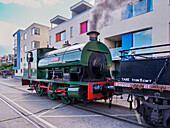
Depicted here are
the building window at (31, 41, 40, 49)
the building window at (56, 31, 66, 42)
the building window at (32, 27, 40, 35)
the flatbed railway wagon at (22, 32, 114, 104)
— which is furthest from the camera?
the building window at (32, 27, 40, 35)

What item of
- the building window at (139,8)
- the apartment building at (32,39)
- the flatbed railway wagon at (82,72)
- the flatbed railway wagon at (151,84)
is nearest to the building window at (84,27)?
the building window at (139,8)

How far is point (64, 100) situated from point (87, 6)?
1762 cm

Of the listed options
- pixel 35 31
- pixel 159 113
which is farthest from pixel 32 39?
pixel 159 113

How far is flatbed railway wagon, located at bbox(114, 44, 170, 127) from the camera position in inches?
142

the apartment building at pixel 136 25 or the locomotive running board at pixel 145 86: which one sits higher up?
the apartment building at pixel 136 25

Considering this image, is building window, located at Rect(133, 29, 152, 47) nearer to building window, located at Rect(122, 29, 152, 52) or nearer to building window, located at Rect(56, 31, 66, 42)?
building window, located at Rect(122, 29, 152, 52)

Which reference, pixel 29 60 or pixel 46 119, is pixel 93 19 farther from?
pixel 46 119

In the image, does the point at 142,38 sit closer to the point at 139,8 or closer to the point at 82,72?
the point at 139,8

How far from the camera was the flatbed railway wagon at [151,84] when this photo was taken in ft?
11.9

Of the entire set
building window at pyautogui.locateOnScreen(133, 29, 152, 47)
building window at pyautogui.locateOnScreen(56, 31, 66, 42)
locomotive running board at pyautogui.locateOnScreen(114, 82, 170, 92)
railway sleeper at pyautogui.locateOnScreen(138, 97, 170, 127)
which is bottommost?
railway sleeper at pyautogui.locateOnScreen(138, 97, 170, 127)

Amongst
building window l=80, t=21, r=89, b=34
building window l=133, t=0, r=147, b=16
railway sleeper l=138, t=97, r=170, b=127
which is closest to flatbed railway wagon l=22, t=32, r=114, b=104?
railway sleeper l=138, t=97, r=170, b=127

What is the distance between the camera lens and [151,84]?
3795mm

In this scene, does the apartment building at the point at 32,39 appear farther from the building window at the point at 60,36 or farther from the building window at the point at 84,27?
the building window at the point at 84,27

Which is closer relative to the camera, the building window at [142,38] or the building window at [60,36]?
the building window at [142,38]
